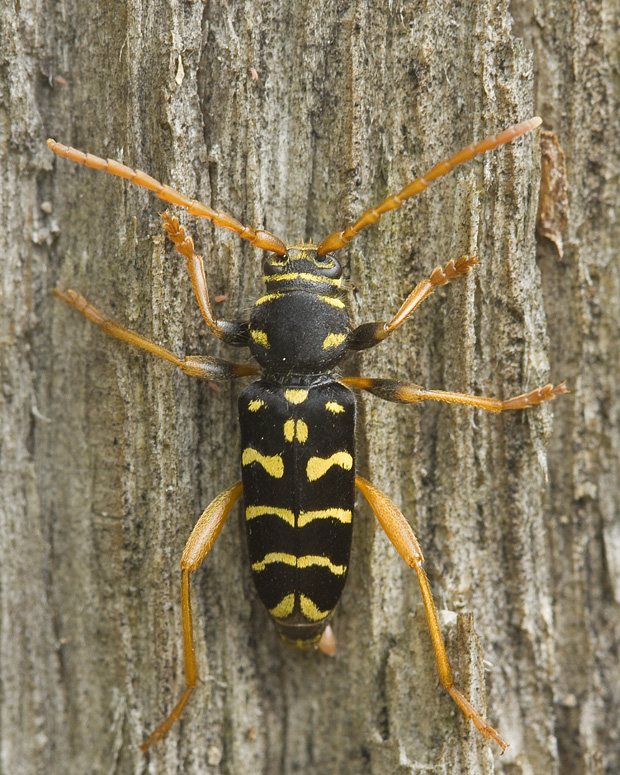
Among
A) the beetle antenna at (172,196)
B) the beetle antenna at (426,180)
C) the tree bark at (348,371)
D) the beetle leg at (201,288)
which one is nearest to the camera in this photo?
the beetle antenna at (426,180)

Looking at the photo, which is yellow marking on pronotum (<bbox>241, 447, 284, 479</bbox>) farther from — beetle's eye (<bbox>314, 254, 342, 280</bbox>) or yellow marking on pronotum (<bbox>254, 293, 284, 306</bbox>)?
beetle's eye (<bbox>314, 254, 342, 280</bbox>)

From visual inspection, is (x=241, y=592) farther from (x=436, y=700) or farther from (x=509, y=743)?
(x=509, y=743)

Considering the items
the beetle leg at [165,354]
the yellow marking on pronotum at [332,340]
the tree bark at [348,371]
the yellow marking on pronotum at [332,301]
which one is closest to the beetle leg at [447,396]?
the tree bark at [348,371]

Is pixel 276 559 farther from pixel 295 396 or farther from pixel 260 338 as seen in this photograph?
pixel 260 338

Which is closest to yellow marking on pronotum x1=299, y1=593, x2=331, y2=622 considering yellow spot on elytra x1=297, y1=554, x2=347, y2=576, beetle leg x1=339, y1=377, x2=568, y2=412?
yellow spot on elytra x1=297, y1=554, x2=347, y2=576

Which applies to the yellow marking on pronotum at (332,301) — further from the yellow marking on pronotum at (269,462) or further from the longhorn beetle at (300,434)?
the yellow marking on pronotum at (269,462)

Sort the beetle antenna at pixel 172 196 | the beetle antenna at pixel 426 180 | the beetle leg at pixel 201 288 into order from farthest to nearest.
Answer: the beetle leg at pixel 201 288 < the beetle antenna at pixel 172 196 < the beetle antenna at pixel 426 180
